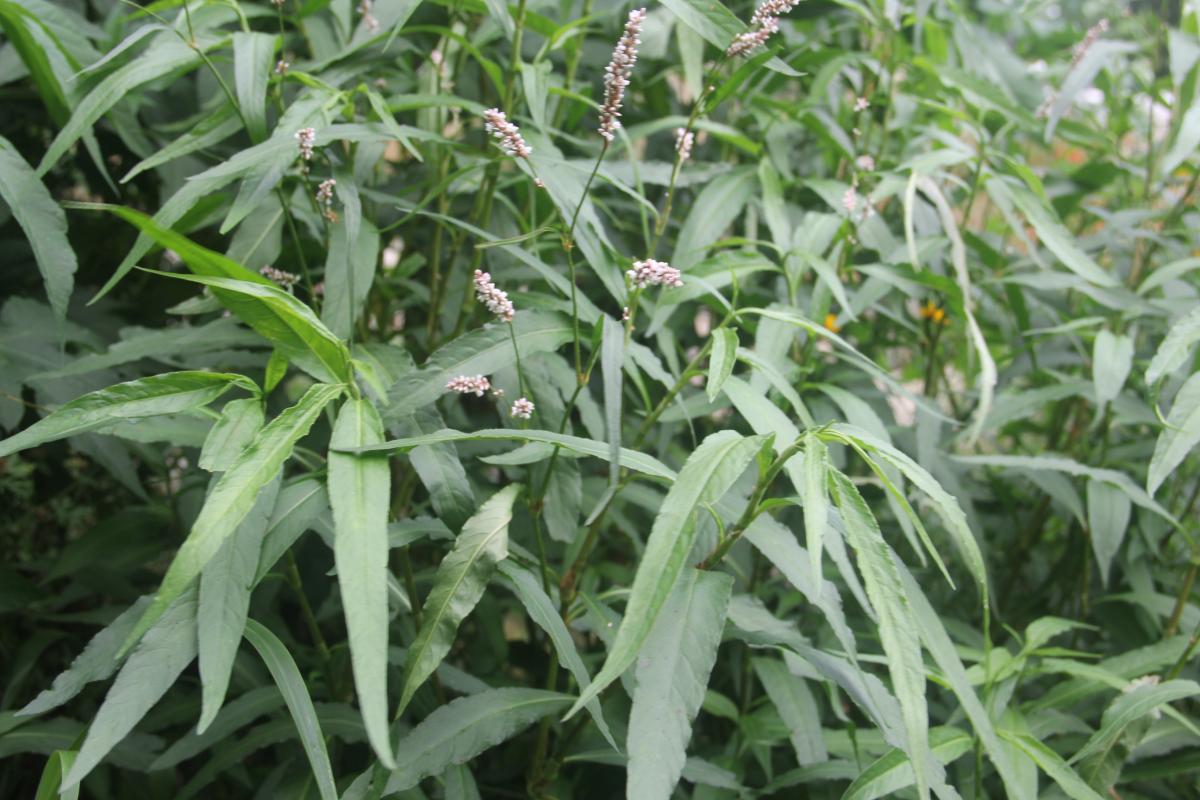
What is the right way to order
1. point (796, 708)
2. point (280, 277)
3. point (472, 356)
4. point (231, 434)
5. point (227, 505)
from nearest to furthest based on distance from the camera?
point (227, 505) < point (231, 434) < point (472, 356) < point (280, 277) < point (796, 708)

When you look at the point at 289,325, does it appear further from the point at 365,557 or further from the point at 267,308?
the point at 365,557

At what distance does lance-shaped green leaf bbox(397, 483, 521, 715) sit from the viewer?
69 centimetres

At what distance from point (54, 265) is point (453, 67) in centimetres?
54

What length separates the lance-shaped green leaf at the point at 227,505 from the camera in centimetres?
55

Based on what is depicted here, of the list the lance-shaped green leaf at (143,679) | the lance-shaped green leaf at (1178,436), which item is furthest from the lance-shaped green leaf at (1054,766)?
the lance-shaped green leaf at (143,679)

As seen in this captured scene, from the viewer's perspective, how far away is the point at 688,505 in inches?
23.9

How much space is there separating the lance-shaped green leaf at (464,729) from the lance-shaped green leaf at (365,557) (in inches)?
7.1

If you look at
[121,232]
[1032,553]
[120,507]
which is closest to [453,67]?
[121,232]

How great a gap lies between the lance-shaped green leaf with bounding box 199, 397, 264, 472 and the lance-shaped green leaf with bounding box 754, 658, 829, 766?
1.96 ft

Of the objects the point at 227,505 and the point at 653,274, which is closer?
the point at 227,505

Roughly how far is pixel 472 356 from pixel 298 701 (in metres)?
0.28

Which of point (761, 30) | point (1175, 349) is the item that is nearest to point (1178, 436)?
point (1175, 349)

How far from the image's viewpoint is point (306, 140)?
0.79m

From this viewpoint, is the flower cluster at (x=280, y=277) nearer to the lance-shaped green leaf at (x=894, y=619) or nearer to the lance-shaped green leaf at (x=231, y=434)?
the lance-shaped green leaf at (x=231, y=434)
